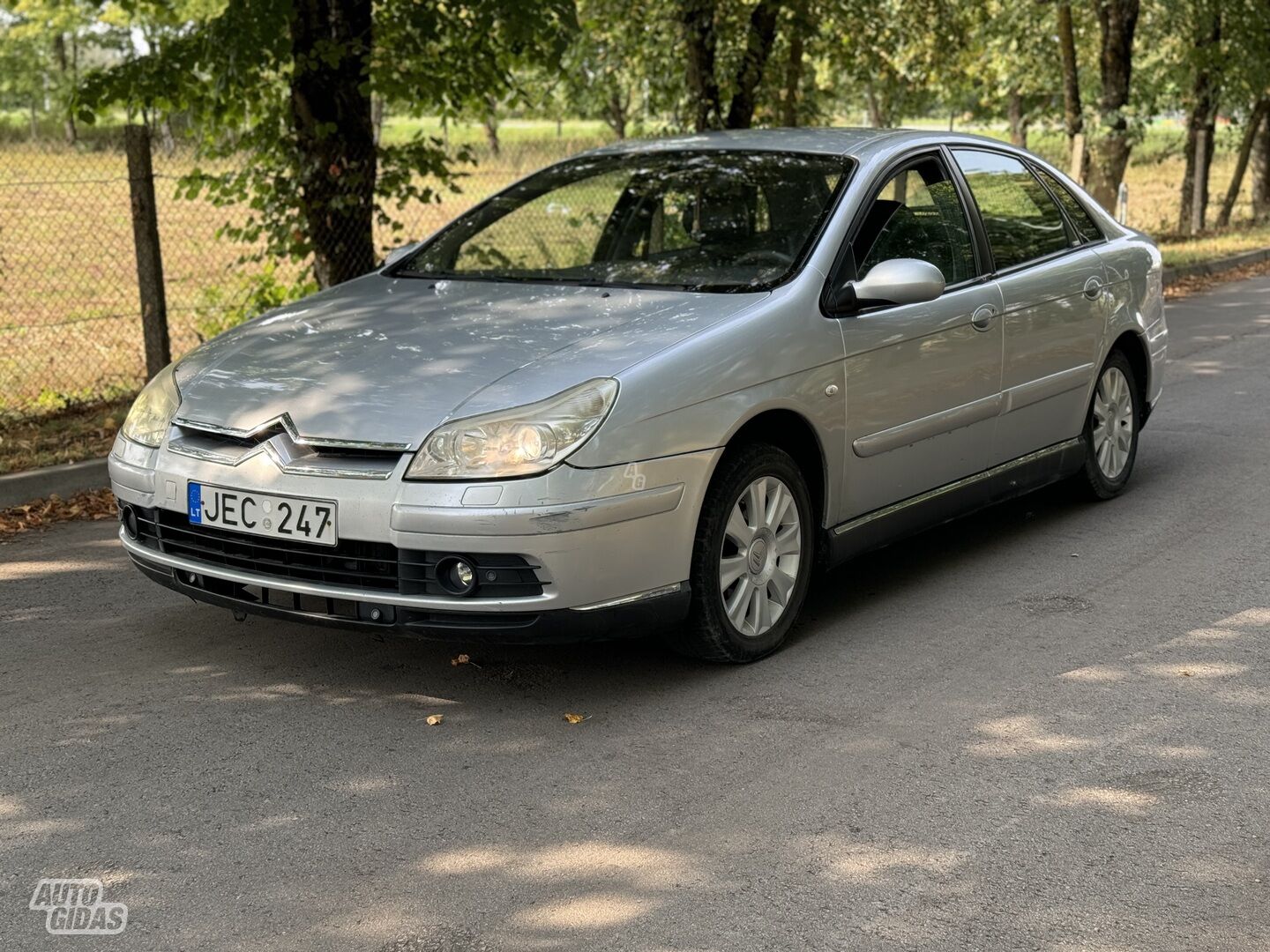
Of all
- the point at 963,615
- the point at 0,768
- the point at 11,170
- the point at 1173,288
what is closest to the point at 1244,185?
the point at 1173,288

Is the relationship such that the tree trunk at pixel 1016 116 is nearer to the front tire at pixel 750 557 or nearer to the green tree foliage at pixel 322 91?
the green tree foliage at pixel 322 91

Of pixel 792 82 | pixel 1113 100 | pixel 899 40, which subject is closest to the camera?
pixel 792 82

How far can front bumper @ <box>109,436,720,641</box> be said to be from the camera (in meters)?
4.16

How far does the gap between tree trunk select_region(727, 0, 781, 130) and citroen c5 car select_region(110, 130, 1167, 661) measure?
321 inches

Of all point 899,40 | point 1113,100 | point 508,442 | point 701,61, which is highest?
point 899,40

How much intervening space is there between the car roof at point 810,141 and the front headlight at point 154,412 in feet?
7.15

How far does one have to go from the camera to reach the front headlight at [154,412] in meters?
4.75

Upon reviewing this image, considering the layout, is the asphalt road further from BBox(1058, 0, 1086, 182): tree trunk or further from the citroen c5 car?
BBox(1058, 0, 1086, 182): tree trunk

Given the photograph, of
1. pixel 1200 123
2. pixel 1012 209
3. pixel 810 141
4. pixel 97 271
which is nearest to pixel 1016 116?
pixel 1200 123

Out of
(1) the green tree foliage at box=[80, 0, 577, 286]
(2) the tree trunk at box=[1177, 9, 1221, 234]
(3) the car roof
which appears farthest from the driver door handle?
(2) the tree trunk at box=[1177, 9, 1221, 234]

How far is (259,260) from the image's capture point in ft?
33.1

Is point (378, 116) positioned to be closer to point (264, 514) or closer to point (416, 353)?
point (416, 353)

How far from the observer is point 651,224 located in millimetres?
5652

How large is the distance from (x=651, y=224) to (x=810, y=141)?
725mm
